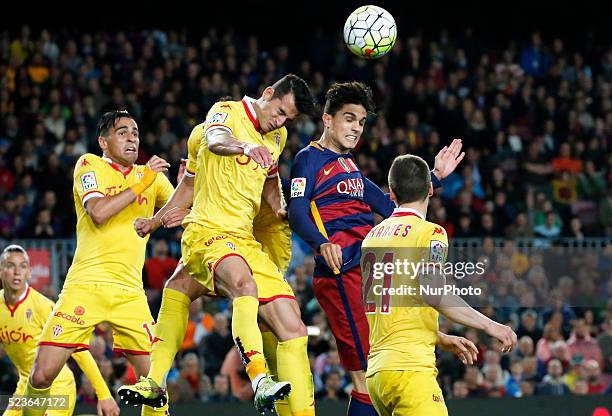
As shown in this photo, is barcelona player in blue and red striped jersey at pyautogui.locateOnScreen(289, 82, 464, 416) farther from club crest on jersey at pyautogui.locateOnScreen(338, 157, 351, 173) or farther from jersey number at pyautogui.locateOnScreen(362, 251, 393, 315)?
jersey number at pyautogui.locateOnScreen(362, 251, 393, 315)

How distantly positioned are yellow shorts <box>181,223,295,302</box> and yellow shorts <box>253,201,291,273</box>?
0.52m

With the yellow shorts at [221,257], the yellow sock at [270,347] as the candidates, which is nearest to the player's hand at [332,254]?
the yellow shorts at [221,257]

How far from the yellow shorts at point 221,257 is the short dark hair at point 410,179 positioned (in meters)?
1.36

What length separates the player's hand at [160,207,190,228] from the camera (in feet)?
26.6

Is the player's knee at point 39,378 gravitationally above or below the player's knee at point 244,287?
below

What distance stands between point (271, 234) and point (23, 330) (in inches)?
111

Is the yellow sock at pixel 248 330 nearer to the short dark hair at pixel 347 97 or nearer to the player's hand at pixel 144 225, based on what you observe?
the player's hand at pixel 144 225

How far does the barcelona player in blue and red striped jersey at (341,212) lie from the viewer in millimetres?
7973

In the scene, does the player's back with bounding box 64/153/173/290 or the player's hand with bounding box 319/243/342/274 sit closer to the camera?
the player's hand with bounding box 319/243/342/274

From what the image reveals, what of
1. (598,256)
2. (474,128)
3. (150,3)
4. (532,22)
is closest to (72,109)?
(150,3)

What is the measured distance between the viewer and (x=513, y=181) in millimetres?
17109

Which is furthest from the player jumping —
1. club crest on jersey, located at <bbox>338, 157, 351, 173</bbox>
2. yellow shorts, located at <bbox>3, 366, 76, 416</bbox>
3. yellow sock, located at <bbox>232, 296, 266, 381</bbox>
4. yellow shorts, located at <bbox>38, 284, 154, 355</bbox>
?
yellow sock, located at <bbox>232, 296, 266, 381</bbox>

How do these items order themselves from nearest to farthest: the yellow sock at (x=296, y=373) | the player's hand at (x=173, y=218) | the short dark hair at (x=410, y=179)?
the short dark hair at (x=410, y=179) < the yellow sock at (x=296, y=373) < the player's hand at (x=173, y=218)

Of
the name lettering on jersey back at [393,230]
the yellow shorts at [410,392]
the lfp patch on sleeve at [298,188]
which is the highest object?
the lfp patch on sleeve at [298,188]
